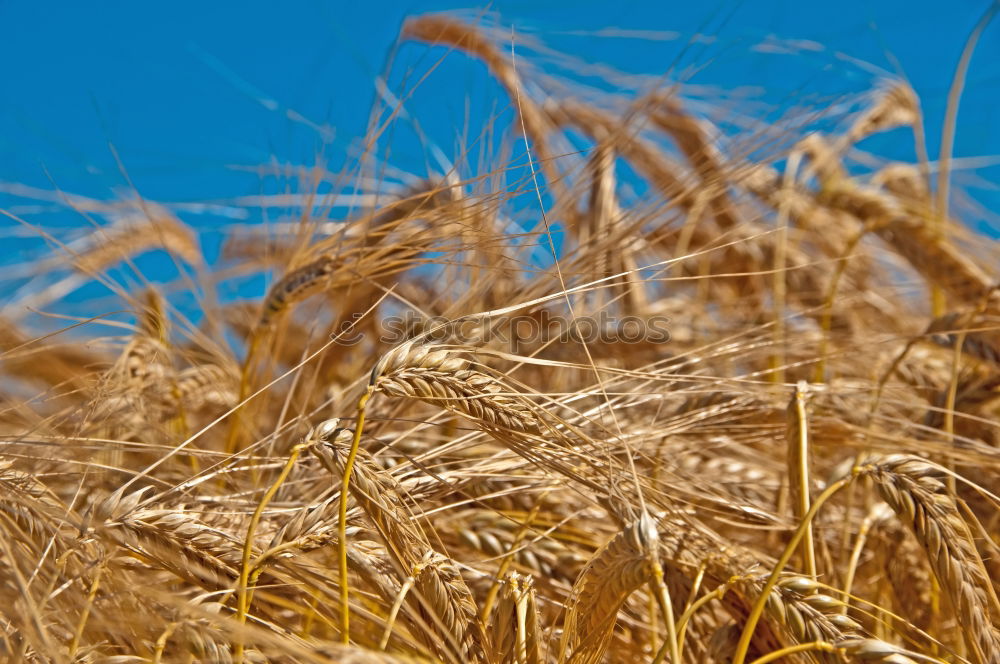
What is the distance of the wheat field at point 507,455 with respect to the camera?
66 cm

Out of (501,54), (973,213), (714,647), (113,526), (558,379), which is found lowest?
(714,647)

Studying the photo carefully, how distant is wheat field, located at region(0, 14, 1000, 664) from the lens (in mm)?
664

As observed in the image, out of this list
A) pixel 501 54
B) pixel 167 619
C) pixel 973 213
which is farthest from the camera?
pixel 973 213

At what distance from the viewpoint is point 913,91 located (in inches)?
85.1

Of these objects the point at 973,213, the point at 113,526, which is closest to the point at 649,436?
the point at 113,526

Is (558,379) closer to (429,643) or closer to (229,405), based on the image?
(229,405)

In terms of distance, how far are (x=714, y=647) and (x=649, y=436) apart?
25 centimetres

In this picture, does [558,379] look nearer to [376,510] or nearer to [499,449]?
[499,449]

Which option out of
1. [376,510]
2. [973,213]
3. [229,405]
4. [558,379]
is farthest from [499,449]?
[973,213]

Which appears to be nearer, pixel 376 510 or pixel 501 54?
pixel 376 510

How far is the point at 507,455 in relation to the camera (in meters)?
0.93

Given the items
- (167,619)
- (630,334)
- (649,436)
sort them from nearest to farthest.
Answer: (167,619), (649,436), (630,334)

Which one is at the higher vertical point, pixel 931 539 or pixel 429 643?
pixel 931 539

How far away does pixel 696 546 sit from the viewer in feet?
2.69
